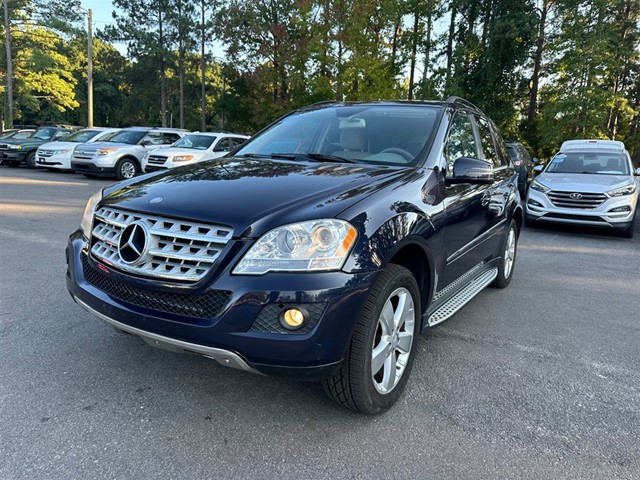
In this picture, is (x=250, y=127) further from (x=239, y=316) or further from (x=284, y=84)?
(x=239, y=316)

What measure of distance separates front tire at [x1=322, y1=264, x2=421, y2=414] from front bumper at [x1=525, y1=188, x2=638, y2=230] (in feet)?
23.2

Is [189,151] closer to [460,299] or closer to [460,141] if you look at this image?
[460,141]

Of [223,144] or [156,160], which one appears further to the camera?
[223,144]

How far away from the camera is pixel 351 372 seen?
8.06 ft

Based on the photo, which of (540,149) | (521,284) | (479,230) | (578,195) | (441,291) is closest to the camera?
(441,291)

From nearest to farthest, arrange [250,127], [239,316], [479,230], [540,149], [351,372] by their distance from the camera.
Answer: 1. [239,316]
2. [351,372]
3. [479,230]
4. [540,149]
5. [250,127]

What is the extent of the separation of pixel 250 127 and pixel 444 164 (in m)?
35.2

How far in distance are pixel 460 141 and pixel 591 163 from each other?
7.65m

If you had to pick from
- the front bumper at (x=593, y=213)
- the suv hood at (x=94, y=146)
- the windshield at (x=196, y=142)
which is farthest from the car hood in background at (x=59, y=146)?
the front bumper at (x=593, y=213)

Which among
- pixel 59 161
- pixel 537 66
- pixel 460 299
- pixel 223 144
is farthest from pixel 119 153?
pixel 537 66

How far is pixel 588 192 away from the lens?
28.3 ft

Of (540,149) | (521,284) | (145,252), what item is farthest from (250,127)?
(145,252)

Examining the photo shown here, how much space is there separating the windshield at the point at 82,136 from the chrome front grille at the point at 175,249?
54.4ft

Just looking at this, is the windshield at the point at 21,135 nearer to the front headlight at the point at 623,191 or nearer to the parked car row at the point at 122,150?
the parked car row at the point at 122,150
